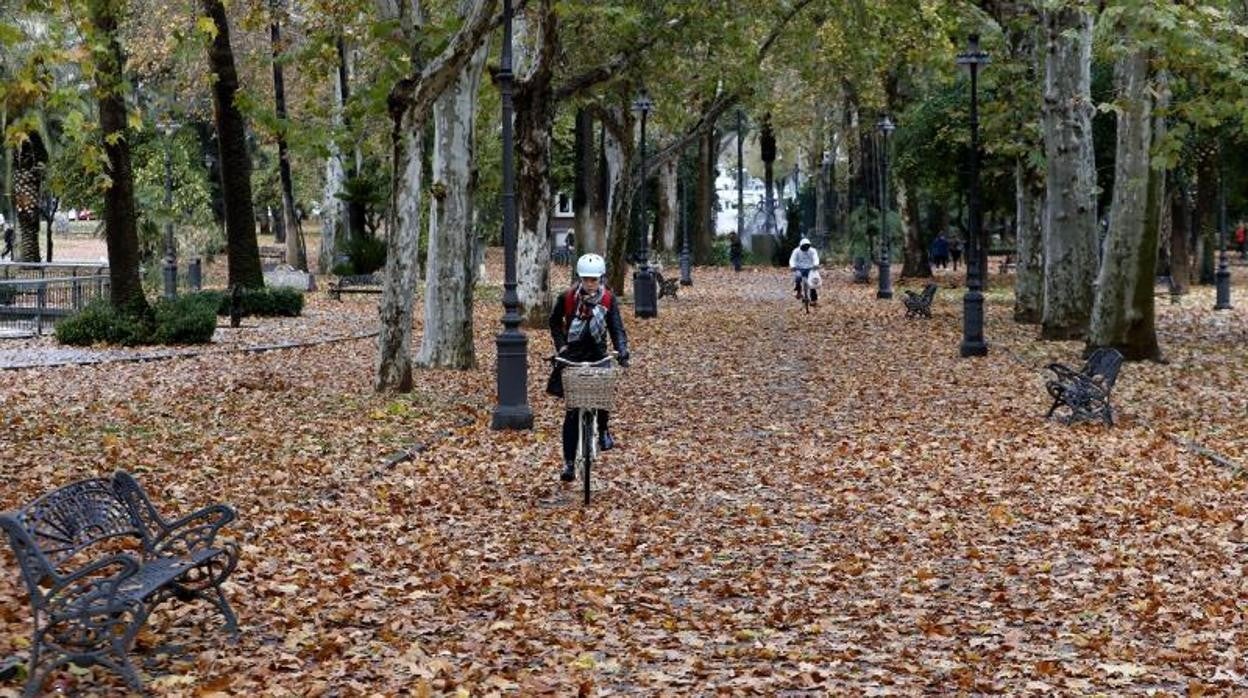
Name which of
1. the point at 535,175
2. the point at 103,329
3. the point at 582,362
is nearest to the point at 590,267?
the point at 582,362

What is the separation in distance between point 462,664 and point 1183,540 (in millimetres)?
5680

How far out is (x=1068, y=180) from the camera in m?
29.5

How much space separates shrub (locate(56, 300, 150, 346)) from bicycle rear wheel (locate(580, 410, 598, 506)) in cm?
1728

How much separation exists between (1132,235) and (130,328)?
15.7 m

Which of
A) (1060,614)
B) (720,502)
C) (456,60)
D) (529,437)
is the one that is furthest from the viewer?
(456,60)

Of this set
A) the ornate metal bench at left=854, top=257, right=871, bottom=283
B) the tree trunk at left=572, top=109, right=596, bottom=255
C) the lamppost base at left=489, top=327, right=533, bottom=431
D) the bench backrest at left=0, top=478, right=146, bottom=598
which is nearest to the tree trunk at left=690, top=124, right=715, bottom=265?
the ornate metal bench at left=854, top=257, right=871, bottom=283

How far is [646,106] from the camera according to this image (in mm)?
39438

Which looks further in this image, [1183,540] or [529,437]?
[529,437]

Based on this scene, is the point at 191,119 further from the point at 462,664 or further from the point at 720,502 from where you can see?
the point at 462,664

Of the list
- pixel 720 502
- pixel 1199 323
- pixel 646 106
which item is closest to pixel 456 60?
pixel 720 502

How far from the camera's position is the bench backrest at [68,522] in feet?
24.9

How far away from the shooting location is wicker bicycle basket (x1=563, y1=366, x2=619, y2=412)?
13.6 metres

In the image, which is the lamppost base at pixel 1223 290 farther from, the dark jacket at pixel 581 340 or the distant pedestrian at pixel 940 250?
the dark jacket at pixel 581 340

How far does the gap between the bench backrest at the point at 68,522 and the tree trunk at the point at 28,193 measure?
44818 mm
